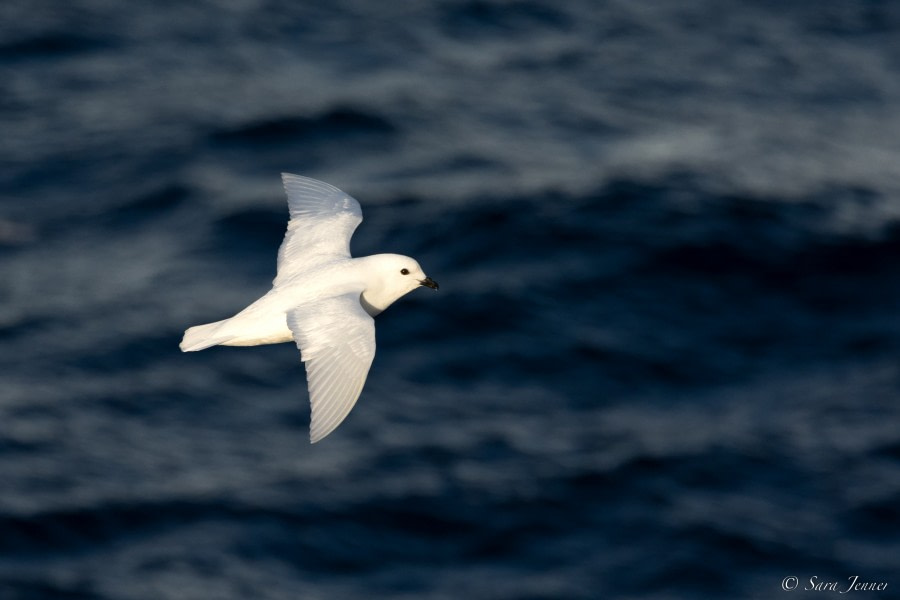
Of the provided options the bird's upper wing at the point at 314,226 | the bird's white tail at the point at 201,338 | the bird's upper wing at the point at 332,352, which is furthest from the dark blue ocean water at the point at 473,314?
the bird's upper wing at the point at 332,352

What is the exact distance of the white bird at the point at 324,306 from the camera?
34.9ft

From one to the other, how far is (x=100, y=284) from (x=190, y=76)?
5936 mm

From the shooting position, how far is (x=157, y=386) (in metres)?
23.2

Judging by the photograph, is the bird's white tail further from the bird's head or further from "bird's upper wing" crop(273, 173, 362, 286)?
the bird's head

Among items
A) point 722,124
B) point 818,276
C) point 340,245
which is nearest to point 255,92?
point 722,124

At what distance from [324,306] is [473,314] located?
1230 centimetres

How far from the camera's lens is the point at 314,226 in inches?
527

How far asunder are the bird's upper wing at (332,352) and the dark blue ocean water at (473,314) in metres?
10.7

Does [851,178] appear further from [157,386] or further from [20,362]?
[20,362]

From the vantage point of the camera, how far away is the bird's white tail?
11422 millimetres

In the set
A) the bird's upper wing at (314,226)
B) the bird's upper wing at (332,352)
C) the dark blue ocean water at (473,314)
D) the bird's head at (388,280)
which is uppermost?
the dark blue ocean water at (473,314)
